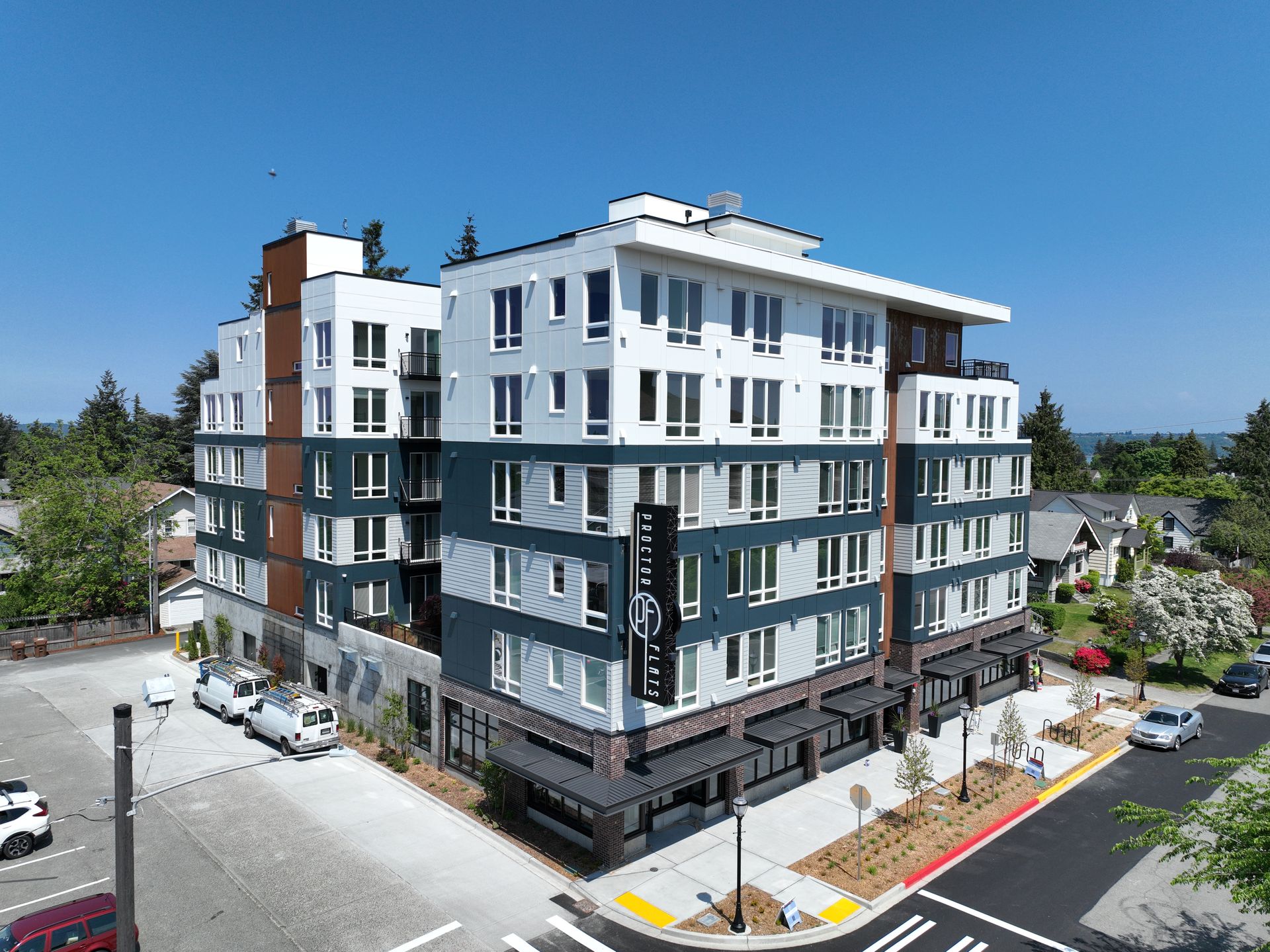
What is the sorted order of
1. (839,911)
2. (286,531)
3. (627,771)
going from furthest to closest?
(286,531)
(627,771)
(839,911)

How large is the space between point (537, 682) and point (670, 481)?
7548 mm

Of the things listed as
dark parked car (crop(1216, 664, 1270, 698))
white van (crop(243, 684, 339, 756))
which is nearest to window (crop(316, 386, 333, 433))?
white van (crop(243, 684, 339, 756))

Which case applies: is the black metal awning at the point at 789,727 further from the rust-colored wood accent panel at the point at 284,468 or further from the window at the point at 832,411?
the rust-colored wood accent panel at the point at 284,468

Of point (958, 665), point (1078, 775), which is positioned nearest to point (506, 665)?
point (958, 665)

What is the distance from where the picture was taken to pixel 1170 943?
19328 millimetres

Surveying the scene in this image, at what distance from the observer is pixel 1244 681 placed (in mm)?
40938

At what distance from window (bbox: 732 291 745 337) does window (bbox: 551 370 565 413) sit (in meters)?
5.89

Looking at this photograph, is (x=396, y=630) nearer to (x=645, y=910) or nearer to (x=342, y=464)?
(x=342, y=464)

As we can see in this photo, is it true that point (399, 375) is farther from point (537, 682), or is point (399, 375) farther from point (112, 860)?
point (112, 860)

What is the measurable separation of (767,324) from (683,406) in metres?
5.04

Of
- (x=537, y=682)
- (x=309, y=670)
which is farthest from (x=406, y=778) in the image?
(x=309, y=670)

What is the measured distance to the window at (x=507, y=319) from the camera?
25.1 meters

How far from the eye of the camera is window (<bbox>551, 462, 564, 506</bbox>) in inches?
939

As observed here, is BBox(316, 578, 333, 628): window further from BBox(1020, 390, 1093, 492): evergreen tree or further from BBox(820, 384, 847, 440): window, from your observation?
BBox(1020, 390, 1093, 492): evergreen tree
